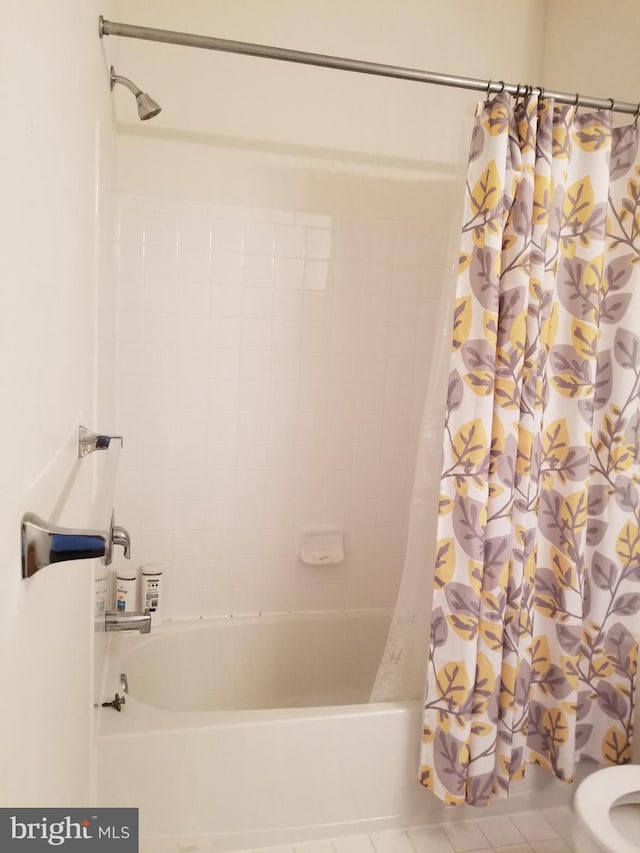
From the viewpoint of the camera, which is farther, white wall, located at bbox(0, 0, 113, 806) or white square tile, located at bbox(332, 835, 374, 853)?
white square tile, located at bbox(332, 835, 374, 853)

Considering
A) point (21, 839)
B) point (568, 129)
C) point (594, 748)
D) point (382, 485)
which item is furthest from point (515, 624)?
point (21, 839)

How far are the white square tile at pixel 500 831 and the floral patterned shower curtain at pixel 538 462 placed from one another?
0.19 metres

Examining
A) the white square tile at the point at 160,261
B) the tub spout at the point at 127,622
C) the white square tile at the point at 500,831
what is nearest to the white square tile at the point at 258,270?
the white square tile at the point at 160,261

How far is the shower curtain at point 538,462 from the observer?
1.70 m

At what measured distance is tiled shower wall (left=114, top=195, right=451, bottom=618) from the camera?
7.37ft

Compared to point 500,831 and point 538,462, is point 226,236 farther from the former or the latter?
point 500,831

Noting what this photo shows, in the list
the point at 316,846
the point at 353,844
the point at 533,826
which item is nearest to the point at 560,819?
the point at 533,826

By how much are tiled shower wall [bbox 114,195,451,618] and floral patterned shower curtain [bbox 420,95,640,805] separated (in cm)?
55

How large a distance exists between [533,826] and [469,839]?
0.71 ft

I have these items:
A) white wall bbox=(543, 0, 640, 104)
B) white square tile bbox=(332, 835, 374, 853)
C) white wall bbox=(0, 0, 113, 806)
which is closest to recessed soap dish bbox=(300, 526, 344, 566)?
white square tile bbox=(332, 835, 374, 853)

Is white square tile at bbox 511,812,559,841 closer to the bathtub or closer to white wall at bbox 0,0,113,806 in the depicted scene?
the bathtub

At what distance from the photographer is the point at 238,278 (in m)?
2.29

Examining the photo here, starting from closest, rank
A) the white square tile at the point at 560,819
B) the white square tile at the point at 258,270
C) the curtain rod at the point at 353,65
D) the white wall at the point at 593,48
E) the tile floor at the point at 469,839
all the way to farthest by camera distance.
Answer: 1. the curtain rod at the point at 353,65
2. the tile floor at the point at 469,839
3. the white square tile at the point at 560,819
4. the white wall at the point at 593,48
5. the white square tile at the point at 258,270

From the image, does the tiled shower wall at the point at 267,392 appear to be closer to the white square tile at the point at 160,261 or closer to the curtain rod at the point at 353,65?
the white square tile at the point at 160,261
